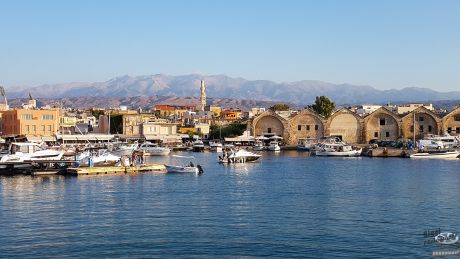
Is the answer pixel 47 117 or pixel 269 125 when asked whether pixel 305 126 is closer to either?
pixel 269 125

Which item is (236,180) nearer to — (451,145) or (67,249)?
(67,249)

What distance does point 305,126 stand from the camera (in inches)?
3442

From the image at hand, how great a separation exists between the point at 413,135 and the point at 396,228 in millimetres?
61680

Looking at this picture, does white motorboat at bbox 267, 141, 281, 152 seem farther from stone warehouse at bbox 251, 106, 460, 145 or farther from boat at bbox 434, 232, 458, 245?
boat at bbox 434, 232, 458, 245

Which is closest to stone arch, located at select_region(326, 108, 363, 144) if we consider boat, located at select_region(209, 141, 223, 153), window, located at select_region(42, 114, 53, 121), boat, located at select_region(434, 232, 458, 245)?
boat, located at select_region(209, 141, 223, 153)

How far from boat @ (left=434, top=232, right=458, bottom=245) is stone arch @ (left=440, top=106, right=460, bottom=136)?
62.3 meters

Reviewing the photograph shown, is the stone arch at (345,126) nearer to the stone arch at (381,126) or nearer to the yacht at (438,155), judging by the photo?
the stone arch at (381,126)

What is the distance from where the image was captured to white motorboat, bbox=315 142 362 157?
7288 cm

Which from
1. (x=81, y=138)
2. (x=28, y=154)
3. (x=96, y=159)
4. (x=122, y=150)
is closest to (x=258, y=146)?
(x=81, y=138)

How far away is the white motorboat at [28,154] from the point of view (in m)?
48.5

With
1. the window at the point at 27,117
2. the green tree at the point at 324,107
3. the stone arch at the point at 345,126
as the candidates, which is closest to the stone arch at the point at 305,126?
the stone arch at the point at 345,126

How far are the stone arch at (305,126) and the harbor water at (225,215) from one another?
40475 millimetres

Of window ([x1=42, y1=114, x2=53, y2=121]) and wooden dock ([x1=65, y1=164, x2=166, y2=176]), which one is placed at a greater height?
window ([x1=42, y1=114, x2=53, y2=121])

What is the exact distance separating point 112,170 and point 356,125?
45.2 m
